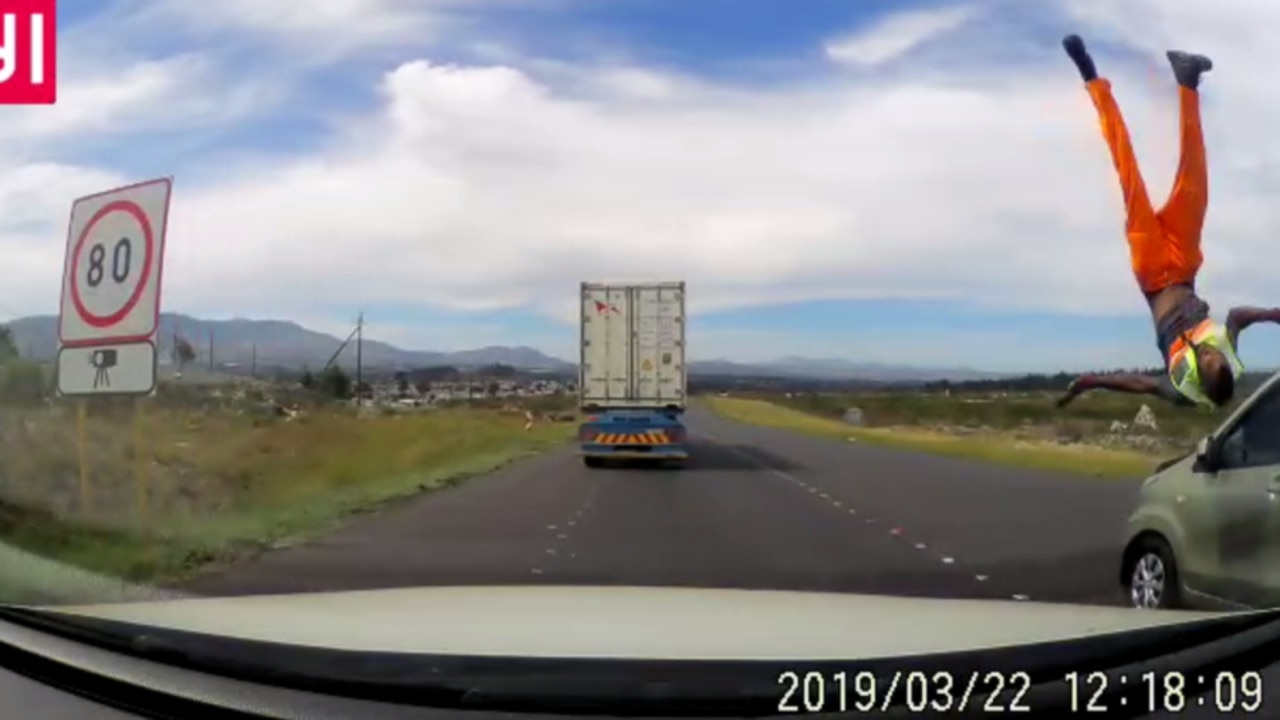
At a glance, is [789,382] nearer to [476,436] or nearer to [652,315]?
[476,436]

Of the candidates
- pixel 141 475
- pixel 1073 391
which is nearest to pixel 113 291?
pixel 141 475

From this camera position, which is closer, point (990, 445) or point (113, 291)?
point (113, 291)

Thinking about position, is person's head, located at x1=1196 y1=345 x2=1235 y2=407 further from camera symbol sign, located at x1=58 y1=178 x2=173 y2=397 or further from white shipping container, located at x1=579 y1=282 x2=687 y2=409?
white shipping container, located at x1=579 y1=282 x2=687 y2=409

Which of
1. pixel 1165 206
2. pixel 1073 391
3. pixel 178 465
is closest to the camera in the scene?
pixel 1165 206

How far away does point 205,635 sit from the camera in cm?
414

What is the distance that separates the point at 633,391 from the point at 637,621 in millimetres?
15295

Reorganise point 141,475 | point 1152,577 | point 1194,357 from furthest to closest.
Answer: point 141,475
point 1152,577
point 1194,357

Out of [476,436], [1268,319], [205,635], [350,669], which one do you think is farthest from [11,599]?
[1268,319]

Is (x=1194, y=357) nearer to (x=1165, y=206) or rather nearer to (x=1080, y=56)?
(x=1165, y=206)

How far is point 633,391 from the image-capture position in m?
19.7

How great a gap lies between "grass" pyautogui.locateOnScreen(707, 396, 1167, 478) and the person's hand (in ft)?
1.20

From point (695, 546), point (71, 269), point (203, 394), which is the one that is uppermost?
point (71, 269)

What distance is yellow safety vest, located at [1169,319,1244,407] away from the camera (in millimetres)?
4855

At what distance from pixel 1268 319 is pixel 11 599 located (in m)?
5.60
